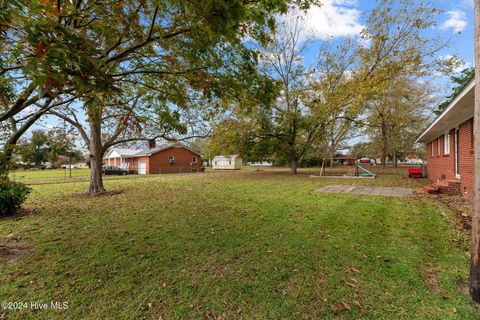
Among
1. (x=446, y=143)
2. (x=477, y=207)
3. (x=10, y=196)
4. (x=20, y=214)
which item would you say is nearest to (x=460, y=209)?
(x=477, y=207)

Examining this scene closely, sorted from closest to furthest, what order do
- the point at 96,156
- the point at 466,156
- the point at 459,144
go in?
1. the point at 466,156
2. the point at 459,144
3. the point at 96,156

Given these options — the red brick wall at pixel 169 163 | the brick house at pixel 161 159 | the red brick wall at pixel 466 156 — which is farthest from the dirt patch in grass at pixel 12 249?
the red brick wall at pixel 169 163

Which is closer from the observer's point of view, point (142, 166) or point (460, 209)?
point (460, 209)

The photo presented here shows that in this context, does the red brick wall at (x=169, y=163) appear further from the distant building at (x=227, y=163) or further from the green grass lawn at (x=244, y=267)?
the green grass lawn at (x=244, y=267)

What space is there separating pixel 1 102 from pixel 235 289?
17.5 ft

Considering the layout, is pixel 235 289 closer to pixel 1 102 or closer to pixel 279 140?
pixel 1 102

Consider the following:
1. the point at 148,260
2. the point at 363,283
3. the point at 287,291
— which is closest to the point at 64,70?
the point at 148,260

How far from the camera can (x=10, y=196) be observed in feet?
21.3

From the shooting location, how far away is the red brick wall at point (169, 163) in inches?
1158

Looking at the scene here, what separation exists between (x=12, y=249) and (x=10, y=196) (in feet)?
12.0

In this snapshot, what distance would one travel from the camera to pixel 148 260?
11.4 ft

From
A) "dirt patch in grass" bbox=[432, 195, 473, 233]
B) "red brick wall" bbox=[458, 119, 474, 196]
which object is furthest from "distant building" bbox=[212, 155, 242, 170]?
"dirt patch in grass" bbox=[432, 195, 473, 233]

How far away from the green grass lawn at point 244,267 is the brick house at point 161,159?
955 inches

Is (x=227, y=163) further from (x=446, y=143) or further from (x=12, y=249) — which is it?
(x=12, y=249)
